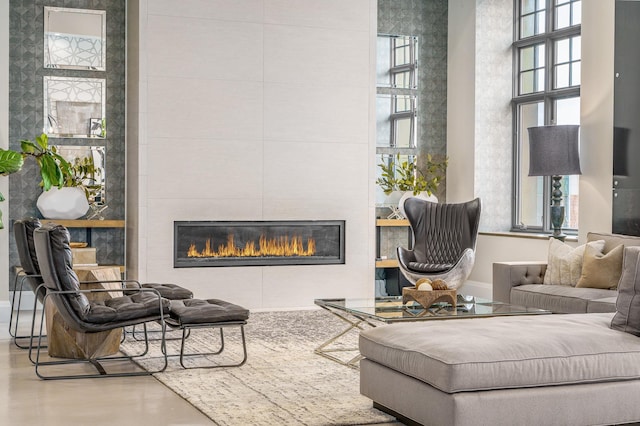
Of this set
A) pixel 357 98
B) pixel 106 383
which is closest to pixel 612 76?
pixel 357 98

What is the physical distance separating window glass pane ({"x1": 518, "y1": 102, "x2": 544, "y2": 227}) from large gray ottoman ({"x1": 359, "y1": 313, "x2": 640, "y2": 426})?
5220 millimetres

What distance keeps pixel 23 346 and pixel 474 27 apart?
587 centimetres

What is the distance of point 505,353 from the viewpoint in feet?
12.3

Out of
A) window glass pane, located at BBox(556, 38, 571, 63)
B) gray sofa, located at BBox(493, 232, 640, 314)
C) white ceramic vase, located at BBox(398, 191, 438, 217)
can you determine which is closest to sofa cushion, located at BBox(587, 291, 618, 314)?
gray sofa, located at BBox(493, 232, 640, 314)

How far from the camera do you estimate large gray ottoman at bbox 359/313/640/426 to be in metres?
3.66

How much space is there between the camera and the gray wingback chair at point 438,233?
8359mm

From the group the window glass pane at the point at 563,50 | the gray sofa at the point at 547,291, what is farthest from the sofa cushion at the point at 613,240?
the window glass pane at the point at 563,50

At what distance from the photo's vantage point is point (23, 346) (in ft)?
21.3

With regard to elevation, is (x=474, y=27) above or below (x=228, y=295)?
above

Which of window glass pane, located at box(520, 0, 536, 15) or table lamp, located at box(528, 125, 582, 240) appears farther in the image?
window glass pane, located at box(520, 0, 536, 15)

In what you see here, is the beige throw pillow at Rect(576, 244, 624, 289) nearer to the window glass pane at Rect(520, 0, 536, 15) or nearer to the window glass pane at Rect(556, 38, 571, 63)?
the window glass pane at Rect(556, 38, 571, 63)

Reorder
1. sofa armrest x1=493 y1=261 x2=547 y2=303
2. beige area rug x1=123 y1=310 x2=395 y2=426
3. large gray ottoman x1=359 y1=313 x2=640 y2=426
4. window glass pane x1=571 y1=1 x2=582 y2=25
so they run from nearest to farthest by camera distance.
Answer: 1. large gray ottoman x1=359 y1=313 x2=640 y2=426
2. beige area rug x1=123 y1=310 x2=395 y2=426
3. sofa armrest x1=493 y1=261 x2=547 y2=303
4. window glass pane x1=571 y1=1 x2=582 y2=25

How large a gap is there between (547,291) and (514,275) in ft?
1.49

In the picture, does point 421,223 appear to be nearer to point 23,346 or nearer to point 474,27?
point 474,27
